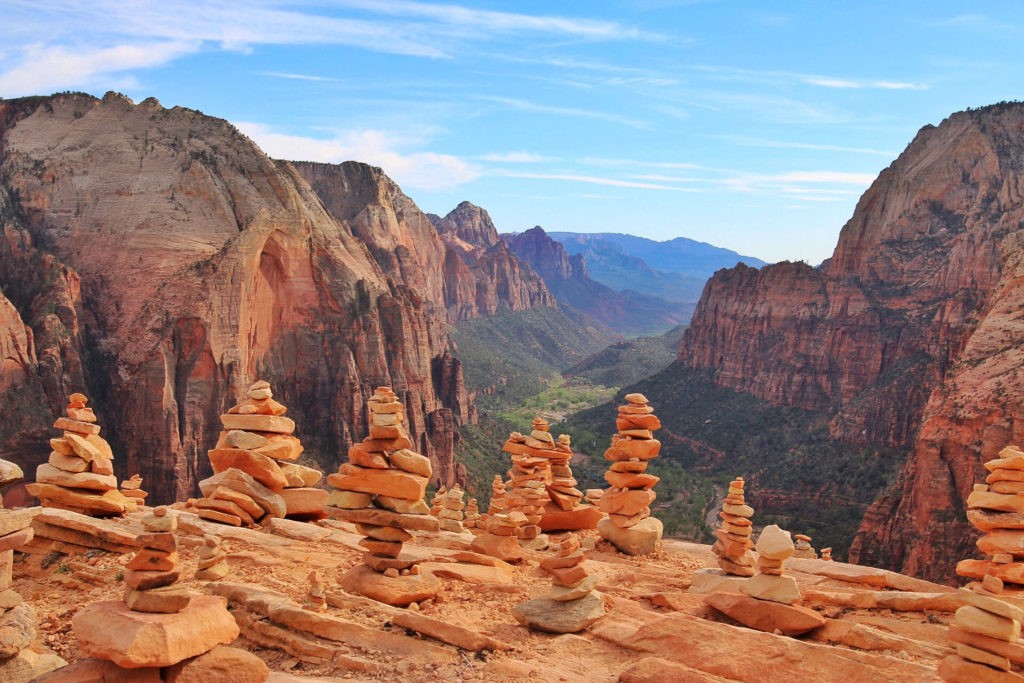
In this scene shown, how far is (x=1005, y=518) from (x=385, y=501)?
14099 millimetres

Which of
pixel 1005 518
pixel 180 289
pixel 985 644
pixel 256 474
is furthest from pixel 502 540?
pixel 180 289

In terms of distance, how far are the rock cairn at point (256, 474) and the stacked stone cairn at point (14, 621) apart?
6465mm

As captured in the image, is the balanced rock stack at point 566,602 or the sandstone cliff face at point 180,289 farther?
the sandstone cliff face at point 180,289

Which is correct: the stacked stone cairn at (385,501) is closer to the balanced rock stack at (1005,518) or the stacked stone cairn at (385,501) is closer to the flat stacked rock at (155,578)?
the flat stacked rock at (155,578)

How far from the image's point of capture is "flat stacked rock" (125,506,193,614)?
10141 mm

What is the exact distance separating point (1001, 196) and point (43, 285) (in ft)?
364

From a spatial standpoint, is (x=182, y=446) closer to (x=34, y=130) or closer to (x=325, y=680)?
→ (x=34, y=130)

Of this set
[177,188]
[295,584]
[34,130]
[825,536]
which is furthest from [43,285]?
[825,536]

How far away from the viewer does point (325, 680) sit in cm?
1065

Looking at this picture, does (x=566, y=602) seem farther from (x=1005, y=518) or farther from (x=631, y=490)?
(x=1005, y=518)

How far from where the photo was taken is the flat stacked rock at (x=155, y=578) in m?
10.1

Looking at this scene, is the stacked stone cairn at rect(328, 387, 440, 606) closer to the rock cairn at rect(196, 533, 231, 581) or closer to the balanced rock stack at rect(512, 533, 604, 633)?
the balanced rock stack at rect(512, 533, 604, 633)

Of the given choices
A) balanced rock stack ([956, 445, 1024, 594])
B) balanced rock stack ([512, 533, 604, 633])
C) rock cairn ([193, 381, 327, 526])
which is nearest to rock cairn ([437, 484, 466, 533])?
rock cairn ([193, 381, 327, 526])

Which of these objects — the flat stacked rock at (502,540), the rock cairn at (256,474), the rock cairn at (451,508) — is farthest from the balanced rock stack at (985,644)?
the rock cairn at (451,508)
